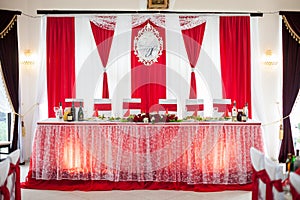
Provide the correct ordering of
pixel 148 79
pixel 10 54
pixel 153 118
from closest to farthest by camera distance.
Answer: pixel 153 118 → pixel 10 54 → pixel 148 79

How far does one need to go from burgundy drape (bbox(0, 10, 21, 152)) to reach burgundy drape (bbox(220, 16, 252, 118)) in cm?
361

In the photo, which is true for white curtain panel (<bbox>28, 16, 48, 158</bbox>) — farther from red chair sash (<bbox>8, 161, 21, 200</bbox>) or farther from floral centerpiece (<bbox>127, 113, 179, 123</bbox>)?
→ red chair sash (<bbox>8, 161, 21, 200</bbox>)

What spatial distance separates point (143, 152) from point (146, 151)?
47 millimetres

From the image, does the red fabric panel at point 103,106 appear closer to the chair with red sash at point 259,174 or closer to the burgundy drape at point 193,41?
the burgundy drape at point 193,41

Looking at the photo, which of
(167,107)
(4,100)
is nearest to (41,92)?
(4,100)

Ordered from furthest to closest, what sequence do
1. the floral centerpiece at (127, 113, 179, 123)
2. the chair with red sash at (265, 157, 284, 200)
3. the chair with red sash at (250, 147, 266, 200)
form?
the floral centerpiece at (127, 113, 179, 123), the chair with red sash at (250, 147, 266, 200), the chair with red sash at (265, 157, 284, 200)

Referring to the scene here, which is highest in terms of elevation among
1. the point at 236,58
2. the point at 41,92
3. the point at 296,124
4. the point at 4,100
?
the point at 236,58

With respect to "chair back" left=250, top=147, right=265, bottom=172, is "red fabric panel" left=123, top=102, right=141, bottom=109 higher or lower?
higher

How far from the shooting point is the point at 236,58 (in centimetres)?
671

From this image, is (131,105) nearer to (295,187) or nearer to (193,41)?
(193,41)

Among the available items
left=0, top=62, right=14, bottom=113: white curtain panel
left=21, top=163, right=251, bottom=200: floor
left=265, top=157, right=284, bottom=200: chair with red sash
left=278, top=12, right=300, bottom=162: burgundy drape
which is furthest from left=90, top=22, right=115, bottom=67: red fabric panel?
left=265, top=157, right=284, bottom=200: chair with red sash

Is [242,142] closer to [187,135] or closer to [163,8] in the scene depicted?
[187,135]

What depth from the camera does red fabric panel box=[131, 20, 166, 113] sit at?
268 inches

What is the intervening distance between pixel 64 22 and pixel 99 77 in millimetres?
1169
